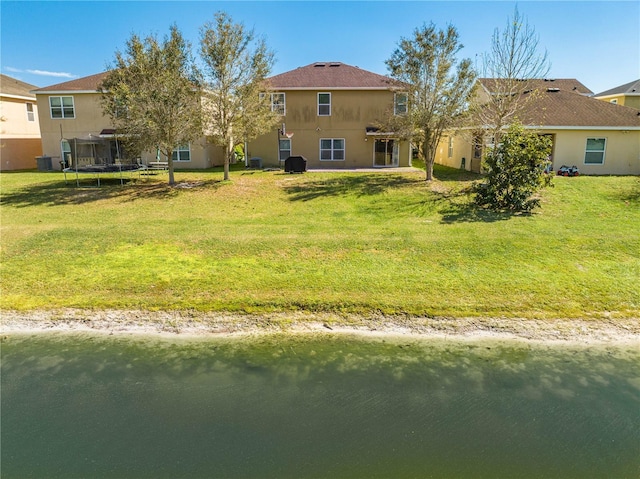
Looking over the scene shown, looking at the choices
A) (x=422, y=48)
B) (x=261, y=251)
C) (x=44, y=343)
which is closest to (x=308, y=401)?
(x=44, y=343)

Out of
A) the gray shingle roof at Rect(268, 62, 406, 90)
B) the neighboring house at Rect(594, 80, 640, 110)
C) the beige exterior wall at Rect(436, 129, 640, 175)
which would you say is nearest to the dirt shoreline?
the beige exterior wall at Rect(436, 129, 640, 175)

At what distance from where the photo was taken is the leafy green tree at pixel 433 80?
20.9 m

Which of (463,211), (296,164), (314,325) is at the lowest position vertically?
(314,325)

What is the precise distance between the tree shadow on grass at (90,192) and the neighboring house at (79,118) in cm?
618

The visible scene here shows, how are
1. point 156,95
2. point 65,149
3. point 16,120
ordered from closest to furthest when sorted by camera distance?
point 156,95 < point 65,149 < point 16,120

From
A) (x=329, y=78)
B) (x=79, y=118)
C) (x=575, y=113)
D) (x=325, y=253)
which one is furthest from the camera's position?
(x=79, y=118)

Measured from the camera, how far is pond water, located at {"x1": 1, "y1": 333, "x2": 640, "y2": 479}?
5.66 meters

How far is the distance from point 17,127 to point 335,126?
23.3 meters

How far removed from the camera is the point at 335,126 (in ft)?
96.6

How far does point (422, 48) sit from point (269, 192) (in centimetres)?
1002

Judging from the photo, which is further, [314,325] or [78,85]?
[78,85]

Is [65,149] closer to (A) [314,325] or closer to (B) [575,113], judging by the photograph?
(A) [314,325]

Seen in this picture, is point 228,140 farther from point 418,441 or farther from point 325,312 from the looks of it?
point 418,441

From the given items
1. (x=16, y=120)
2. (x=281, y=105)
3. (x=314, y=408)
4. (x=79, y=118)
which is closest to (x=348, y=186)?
(x=281, y=105)
